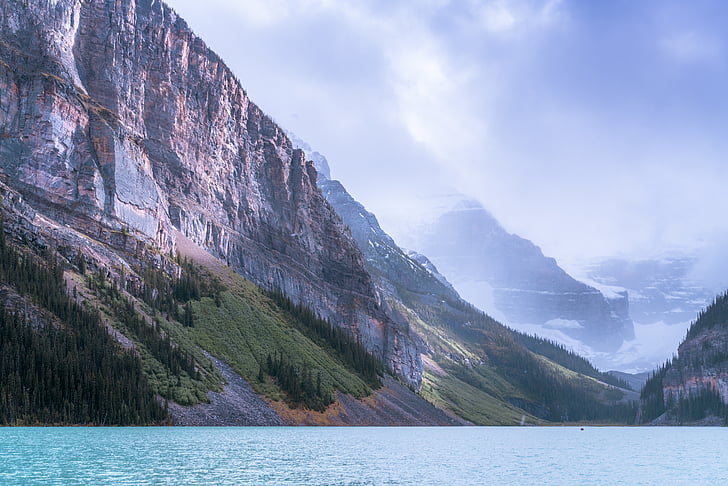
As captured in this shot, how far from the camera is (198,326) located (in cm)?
15462

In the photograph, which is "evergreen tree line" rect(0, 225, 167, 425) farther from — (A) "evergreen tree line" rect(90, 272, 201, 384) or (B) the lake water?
(B) the lake water

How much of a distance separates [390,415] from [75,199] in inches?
3851

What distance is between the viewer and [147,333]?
417 ft

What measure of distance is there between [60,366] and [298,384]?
206ft

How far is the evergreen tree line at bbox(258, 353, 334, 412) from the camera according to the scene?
150 meters

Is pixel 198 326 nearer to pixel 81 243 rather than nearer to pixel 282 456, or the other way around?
pixel 81 243

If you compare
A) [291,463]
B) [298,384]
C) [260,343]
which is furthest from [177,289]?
[291,463]

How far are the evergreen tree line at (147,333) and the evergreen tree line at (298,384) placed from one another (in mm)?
24955

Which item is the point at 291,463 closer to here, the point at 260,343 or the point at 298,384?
the point at 298,384

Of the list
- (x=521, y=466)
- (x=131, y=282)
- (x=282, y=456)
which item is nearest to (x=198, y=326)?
(x=131, y=282)

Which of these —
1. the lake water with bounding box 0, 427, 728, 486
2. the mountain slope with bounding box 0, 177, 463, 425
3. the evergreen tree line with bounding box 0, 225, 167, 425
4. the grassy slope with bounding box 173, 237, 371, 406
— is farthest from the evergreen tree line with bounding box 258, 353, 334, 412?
the lake water with bounding box 0, 427, 728, 486

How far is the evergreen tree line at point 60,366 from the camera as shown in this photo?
312 ft

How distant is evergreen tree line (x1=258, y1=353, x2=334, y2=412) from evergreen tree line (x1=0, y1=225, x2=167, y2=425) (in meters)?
44.2

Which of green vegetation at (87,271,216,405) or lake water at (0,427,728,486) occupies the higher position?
green vegetation at (87,271,216,405)
